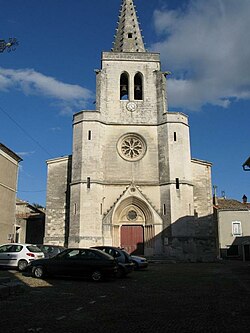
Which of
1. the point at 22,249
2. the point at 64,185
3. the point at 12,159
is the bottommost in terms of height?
the point at 22,249

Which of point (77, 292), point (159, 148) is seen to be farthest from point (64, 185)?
point (77, 292)

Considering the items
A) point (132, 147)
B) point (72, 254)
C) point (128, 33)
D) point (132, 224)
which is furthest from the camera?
point (128, 33)

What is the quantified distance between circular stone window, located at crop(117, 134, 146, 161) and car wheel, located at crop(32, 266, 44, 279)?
15850 millimetres

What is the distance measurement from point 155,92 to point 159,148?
5119 mm

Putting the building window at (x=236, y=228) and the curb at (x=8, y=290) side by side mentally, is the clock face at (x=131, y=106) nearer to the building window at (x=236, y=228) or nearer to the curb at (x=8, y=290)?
the building window at (x=236, y=228)

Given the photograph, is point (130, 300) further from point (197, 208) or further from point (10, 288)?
point (197, 208)

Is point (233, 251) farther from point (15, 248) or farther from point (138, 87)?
point (15, 248)

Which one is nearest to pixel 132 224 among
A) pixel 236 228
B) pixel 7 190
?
pixel 7 190

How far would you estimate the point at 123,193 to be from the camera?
2584 centimetres

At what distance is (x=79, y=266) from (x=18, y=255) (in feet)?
15.2

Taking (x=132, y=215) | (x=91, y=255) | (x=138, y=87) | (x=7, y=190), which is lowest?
(x=91, y=255)

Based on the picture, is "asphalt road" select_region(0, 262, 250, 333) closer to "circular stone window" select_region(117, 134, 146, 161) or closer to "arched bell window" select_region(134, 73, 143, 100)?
"circular stone window" select_region(117, 134, 146, 161)

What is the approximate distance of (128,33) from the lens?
109ft

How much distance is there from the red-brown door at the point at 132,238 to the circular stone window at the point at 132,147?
5300mm
